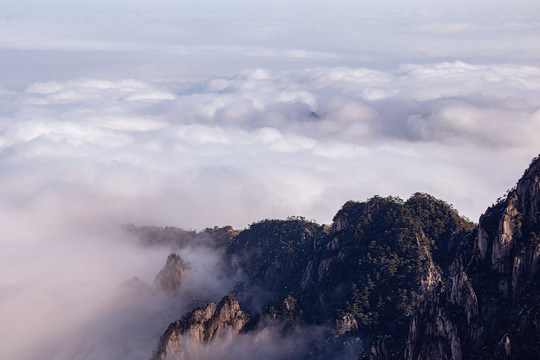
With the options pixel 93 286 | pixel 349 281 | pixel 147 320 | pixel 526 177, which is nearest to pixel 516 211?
pixel 526 177

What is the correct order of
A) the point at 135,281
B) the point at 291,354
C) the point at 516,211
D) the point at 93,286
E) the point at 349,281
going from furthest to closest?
the point at 93,286 < the point at 135,281 < the point at 349,281 < the point at 291,354 < the point at 516,211

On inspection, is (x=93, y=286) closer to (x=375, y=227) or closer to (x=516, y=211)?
(x=375, y=227)

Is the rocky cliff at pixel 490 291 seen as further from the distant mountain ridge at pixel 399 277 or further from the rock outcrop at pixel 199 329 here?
the rock outcrop at pixel 199 329

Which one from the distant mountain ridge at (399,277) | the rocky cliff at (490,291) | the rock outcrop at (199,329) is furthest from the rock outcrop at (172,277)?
the rocky cliff at (490,291)

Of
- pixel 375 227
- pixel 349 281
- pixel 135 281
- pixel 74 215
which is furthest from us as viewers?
pixel 74 215

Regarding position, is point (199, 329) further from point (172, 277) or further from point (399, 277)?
point (399, 277)

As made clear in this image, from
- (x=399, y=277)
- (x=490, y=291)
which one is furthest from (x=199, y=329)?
(x=490, y=291)

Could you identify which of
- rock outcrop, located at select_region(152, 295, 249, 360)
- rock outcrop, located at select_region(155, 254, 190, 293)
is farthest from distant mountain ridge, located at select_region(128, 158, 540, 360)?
rock outcrop, located at select_region(155, 254, 190, 293)
